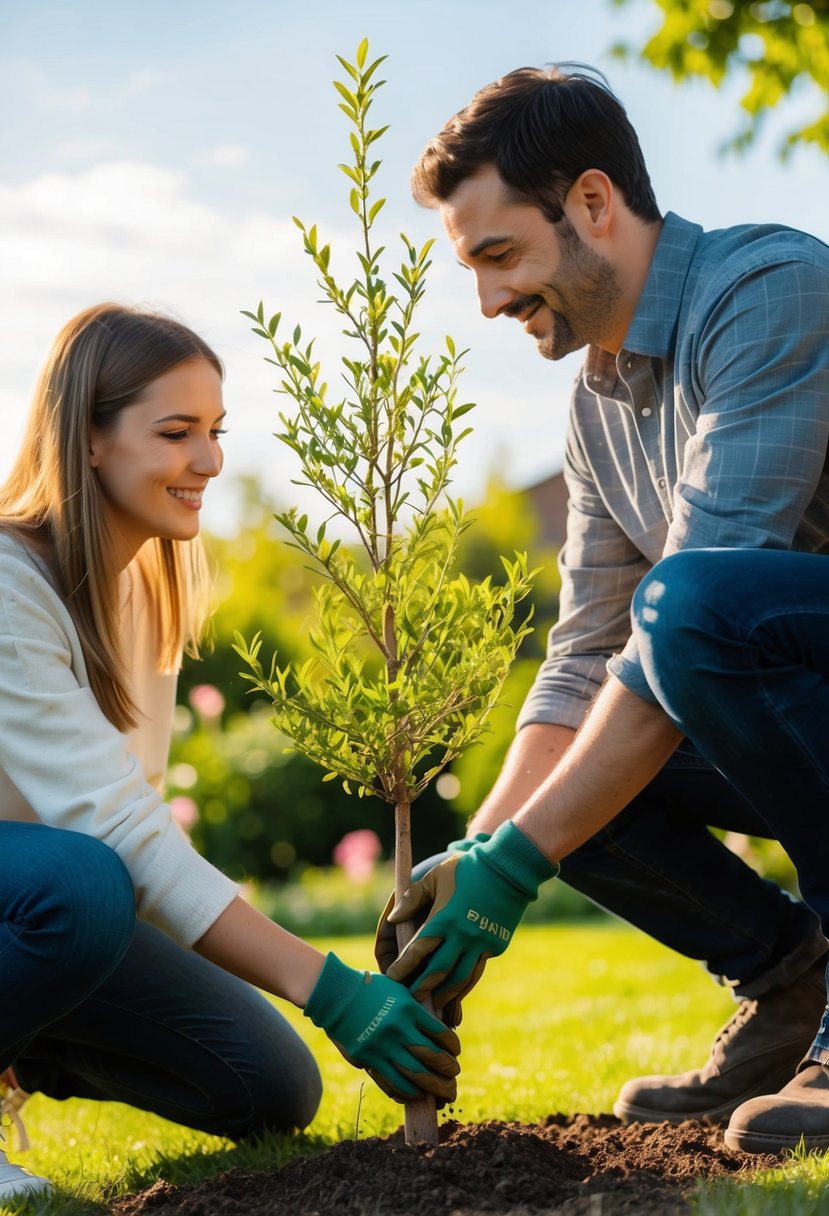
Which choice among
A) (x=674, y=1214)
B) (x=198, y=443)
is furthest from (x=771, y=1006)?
(x=198, y=443)

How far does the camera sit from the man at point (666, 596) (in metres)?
2.18

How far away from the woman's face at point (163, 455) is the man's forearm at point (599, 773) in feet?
3.55

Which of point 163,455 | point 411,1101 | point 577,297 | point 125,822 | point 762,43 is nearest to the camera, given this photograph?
point 411,1101

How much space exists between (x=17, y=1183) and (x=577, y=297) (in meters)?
2.08

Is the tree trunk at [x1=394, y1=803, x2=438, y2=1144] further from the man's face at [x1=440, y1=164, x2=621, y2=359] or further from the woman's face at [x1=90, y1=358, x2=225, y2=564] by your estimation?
the man's face at [x1=440, y1=164, x2=621, y2=359]

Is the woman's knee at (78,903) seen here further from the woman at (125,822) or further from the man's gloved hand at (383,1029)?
the man's gloved hand at (383,1029)

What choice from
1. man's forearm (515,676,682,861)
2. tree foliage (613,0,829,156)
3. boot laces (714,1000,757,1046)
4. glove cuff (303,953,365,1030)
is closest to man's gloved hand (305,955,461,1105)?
glove cuff (303,953,365,1030)

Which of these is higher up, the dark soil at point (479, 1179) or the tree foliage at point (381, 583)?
the tree foliage at point (381, 583)

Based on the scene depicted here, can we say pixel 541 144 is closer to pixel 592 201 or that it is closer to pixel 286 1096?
pixel 592 201

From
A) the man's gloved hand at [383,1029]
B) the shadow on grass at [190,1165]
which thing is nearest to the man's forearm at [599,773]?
the man's gloved hand at [383,1029]

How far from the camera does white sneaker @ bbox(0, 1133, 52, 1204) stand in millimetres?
2242

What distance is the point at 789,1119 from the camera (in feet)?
7.04

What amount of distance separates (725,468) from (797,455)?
0.14 m

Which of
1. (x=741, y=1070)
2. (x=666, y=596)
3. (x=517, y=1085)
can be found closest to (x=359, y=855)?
(x=517, y=1085)
